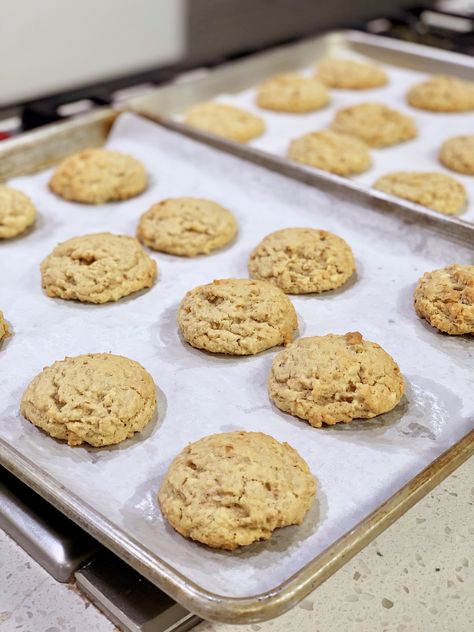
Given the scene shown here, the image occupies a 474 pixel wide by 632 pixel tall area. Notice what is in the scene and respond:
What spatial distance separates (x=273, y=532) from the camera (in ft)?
4.77

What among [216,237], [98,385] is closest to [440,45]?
[216,237]

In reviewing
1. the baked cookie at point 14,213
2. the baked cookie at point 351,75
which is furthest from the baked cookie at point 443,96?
the baked cookie at point 14,213

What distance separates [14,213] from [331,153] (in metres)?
1.16

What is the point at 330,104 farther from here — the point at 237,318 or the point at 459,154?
the point at 237,318

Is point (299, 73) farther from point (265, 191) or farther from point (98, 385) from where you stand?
point (98, 385)

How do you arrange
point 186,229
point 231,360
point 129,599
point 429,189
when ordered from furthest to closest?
point 429,189 → point 186,229 → point 231,360 → point 129,599

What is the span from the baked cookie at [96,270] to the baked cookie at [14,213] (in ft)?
0.76

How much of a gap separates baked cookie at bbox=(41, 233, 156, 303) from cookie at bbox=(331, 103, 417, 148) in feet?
4.08

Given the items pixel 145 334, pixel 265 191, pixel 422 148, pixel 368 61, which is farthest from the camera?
pixel 368 61

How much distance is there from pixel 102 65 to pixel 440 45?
5.87ft

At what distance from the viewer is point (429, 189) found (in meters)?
2.58

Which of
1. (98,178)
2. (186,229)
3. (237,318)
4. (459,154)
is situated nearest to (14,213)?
(98,178)

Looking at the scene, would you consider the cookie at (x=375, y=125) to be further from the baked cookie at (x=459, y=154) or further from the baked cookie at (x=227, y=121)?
the baked cookie at (x=227, y=121)

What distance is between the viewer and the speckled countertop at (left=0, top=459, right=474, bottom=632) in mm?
1452
